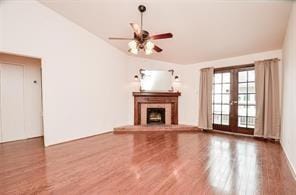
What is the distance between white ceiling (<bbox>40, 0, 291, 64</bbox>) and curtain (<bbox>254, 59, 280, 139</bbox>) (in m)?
0.54

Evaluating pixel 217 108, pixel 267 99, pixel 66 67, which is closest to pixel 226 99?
pixel 217 108

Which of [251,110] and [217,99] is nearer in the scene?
[251,110]

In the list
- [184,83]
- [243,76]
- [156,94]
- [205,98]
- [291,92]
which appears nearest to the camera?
[291,92]

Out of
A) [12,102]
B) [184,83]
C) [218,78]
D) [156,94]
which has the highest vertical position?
[218,78]

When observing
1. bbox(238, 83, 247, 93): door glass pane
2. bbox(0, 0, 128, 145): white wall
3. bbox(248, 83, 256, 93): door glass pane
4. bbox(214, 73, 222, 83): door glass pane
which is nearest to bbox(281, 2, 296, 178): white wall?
bbox(248, 83, 256, 93): door glass pane

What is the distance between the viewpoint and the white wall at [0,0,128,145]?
11.9 feet

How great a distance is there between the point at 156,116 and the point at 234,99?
2861mm

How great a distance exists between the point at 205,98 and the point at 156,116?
2.01 metres

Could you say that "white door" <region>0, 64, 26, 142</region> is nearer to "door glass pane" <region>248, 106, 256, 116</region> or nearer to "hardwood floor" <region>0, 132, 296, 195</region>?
"hardwood floor" <region>0, 132, 296, 195</region>

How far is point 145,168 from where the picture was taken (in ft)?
9.16

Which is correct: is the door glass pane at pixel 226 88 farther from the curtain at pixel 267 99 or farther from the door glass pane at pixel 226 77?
the curtain at pixel 267 99

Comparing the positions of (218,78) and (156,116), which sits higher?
(218,78)

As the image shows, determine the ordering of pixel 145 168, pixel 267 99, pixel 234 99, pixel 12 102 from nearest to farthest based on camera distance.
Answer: pixel 145 168, pixel 267 99, pixel 12 102, pixel 234 99

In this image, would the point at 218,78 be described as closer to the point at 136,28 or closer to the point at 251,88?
the point at 251,88
